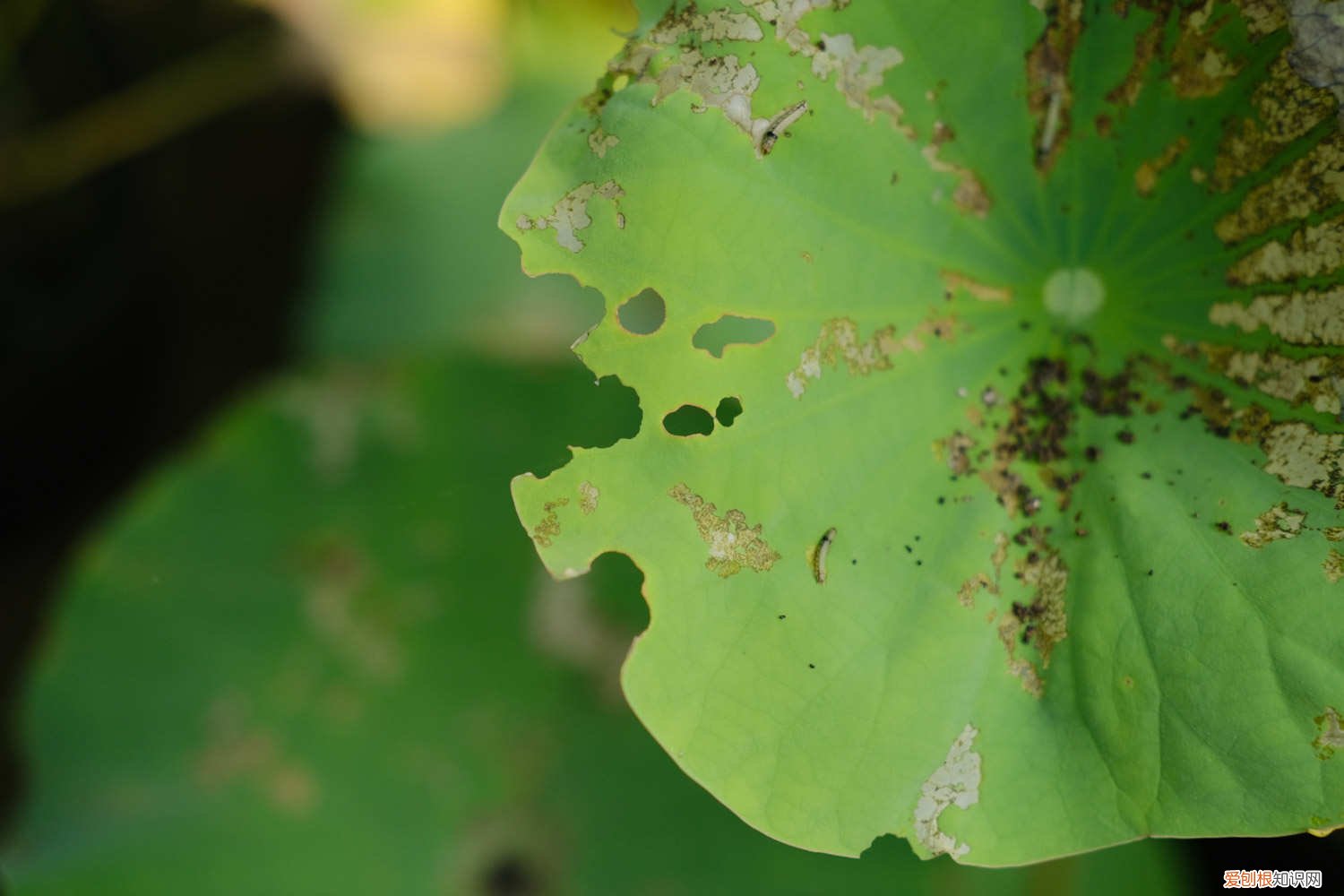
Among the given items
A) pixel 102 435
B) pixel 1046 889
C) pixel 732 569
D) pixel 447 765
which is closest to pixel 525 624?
pixel 447 765

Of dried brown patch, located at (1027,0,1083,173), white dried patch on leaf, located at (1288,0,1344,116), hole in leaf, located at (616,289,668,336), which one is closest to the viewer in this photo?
white dried patch on leaf, located at (1288,0,1344,116)

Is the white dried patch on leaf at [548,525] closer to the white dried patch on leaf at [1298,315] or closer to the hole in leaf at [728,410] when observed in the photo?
the hole in leaf at [728,410]

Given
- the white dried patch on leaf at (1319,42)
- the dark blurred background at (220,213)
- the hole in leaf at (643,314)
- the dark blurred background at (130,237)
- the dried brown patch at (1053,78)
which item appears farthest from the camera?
the dark blurred background at (130,237)

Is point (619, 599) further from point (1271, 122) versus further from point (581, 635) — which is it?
point (1271, 122)

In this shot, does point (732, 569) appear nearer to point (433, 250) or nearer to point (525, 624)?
point (525, 624)

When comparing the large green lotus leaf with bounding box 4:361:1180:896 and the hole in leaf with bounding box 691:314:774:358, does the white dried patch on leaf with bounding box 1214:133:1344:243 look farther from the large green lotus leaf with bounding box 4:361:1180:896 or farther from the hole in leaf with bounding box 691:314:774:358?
the large green lotus leaf with bounding box 4:361:1180:896

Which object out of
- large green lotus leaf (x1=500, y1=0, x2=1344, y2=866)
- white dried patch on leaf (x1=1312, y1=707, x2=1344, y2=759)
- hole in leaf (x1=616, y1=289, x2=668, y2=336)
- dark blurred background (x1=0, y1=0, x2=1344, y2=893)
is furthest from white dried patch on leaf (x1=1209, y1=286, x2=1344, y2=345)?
dark blurred background (x1=0, y1=0, x2=1344, y2=893)

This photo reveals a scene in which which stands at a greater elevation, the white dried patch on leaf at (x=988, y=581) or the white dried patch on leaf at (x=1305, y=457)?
the white dried patch on leaf at (x=1305, y=457)

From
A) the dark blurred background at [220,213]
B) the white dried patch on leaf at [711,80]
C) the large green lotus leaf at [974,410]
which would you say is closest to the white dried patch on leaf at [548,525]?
the large green lotus leaf at [974,410]

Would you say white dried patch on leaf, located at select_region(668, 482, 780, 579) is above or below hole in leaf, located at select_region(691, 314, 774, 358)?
below
